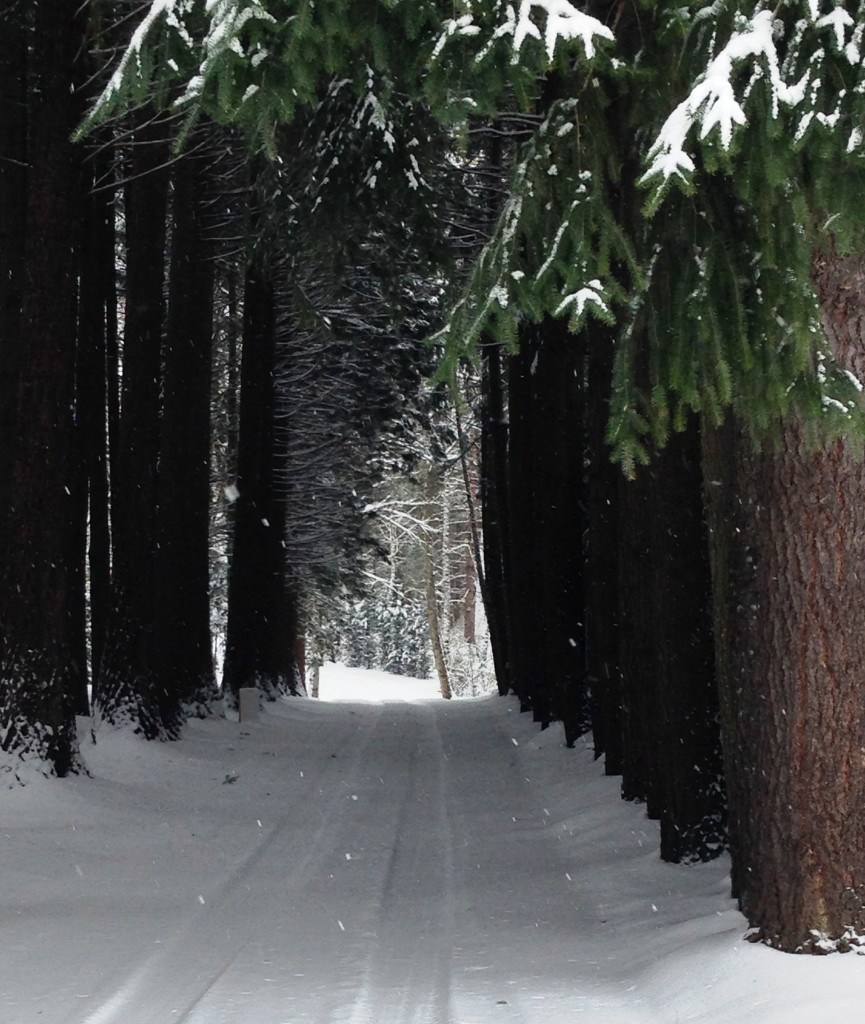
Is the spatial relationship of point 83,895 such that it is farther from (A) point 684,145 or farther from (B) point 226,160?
(B) point 226,160

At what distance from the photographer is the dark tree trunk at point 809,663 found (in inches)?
242

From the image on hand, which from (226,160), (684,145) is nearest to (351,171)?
(684,145)

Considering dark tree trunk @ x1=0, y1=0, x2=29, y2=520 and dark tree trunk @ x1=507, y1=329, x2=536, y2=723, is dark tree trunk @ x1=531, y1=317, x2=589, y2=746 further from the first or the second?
dark tree trunk @ x1=0, y1=0, x2=29, y2=520

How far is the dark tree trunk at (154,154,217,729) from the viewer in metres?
18.1

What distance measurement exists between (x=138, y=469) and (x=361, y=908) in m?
8.34

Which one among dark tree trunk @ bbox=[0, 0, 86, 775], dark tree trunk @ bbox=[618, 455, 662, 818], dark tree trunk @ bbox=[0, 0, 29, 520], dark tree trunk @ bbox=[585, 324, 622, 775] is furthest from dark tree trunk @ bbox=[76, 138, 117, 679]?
dark tree trunk @ bbox=[618, 455, 662, 818]

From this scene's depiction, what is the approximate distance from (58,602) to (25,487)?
1.11 m

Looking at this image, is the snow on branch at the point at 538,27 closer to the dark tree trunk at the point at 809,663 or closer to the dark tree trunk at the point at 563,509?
the dark tree trunk at the point at 809,663

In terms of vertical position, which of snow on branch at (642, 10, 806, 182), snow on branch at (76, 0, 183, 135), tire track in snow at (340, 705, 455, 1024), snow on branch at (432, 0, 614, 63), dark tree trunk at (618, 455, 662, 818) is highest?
snow on branch at (76, 0, 183, 135)

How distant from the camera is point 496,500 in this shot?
30.0 metres

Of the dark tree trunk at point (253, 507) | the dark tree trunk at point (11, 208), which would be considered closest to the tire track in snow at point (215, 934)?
the dark tree trunk at point (11, 208)

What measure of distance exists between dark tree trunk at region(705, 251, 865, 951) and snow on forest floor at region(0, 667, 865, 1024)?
335 mm

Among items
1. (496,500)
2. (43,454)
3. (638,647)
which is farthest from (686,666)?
(496,500)

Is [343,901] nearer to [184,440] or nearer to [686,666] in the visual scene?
[686,666]
